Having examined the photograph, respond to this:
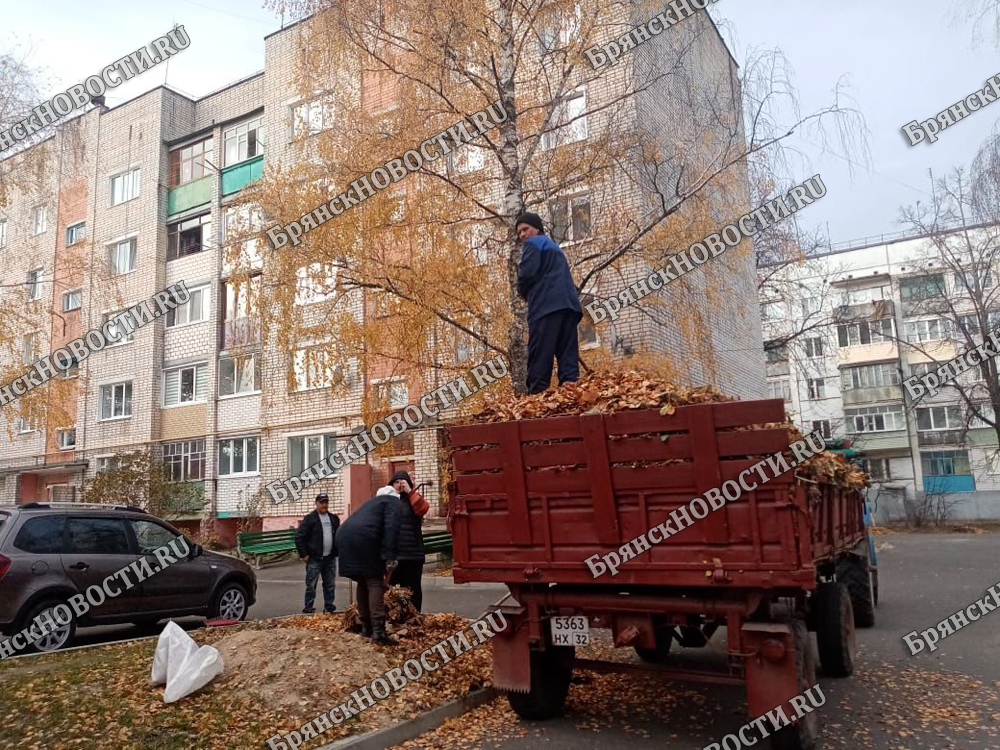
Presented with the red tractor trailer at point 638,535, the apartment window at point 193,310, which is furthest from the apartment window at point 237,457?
the red tractor trailer at point 638,535

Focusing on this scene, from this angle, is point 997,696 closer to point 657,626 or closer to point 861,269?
point 657,626

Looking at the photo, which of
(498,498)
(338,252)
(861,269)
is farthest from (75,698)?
(861,269)

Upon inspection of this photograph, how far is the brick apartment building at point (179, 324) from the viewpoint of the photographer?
2206 cm

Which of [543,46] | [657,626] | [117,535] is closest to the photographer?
[657,626]

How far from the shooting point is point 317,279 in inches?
460

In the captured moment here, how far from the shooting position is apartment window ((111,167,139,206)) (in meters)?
30.3

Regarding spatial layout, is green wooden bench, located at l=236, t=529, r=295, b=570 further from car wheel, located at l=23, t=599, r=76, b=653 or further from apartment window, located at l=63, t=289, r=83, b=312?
apartment window, located at l=63, t=289, r=83, b=312

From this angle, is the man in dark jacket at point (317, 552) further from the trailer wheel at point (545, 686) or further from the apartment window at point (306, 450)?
the apartment window at point (306, 450)

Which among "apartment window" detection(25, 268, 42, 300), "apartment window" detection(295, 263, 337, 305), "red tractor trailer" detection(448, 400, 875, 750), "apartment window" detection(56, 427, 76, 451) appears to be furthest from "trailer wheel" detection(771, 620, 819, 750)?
"apartment window" detection(25, 268, 42, 300)

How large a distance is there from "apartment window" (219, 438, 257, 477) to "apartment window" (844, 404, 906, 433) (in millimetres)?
33705

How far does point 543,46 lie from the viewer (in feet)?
37.4

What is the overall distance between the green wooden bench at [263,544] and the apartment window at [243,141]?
13.5m

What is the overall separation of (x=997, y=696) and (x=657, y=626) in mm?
3295

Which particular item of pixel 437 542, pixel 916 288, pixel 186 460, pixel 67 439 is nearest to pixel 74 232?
pixel 67 439
